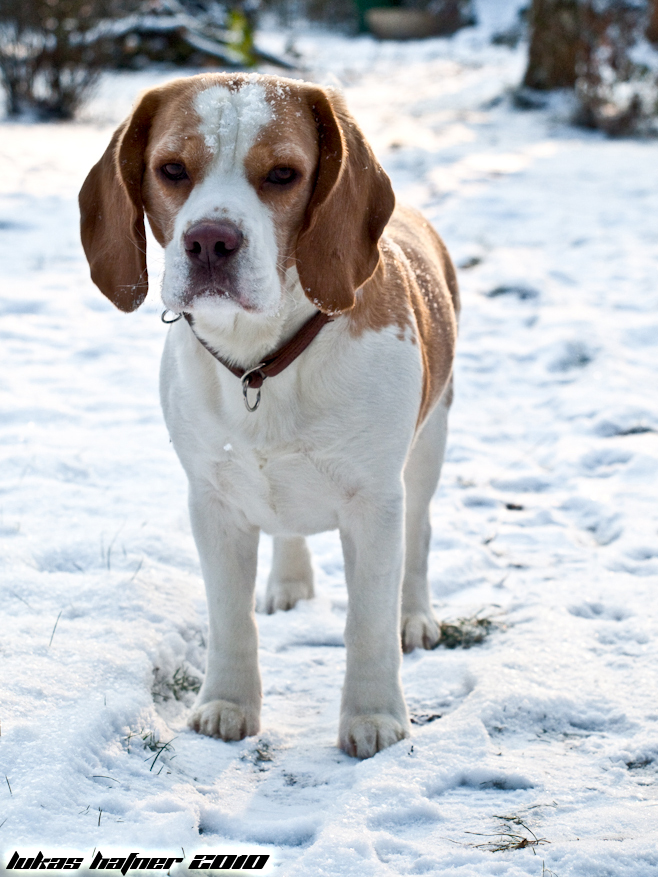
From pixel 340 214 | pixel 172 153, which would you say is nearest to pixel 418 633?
pixel 340 214

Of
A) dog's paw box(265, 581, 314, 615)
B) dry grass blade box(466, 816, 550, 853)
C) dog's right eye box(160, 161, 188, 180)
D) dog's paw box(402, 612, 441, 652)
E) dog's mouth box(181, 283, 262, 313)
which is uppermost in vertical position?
dog's right eye box(160, 161, 188, 180)

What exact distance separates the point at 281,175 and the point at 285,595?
165 centimetres

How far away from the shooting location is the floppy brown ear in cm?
236

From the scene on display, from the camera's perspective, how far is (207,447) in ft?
8.38

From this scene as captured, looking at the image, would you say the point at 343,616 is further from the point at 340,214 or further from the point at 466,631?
the point at 340,214

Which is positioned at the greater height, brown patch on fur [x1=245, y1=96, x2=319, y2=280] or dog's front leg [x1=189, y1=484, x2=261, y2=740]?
brown patch on fur [x1=245, y1=96, x2=319, y2=280]

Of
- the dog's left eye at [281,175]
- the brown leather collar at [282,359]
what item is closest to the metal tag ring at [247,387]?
the brown leather collar at [282,359]

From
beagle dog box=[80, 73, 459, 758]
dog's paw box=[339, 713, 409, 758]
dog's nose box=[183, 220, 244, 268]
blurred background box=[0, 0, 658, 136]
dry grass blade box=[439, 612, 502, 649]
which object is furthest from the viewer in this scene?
blurred background box=[0, 0, 658, 136]

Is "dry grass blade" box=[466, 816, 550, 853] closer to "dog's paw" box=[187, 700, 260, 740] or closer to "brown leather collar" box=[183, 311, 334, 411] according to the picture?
"dog's paw" box=[187, 700, 260, 740]

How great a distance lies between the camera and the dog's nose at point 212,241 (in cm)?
216

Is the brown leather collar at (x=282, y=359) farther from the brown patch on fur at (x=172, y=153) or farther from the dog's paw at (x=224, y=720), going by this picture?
the dog's paw at (x=224, y=720)

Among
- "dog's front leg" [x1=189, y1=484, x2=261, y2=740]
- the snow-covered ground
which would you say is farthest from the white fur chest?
the snow-covered ground

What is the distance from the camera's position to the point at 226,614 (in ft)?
8.95

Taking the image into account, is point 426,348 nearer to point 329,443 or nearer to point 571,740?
point 329,443
